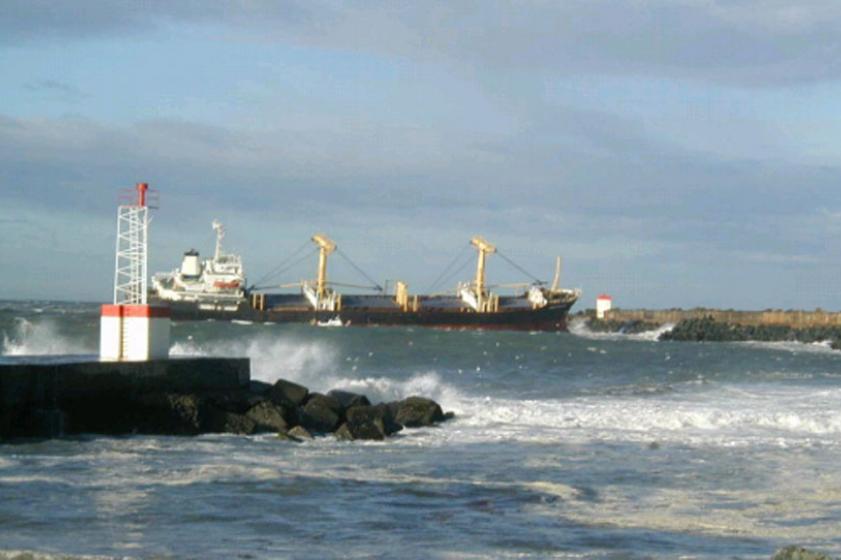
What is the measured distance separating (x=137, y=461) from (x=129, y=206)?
459 centimetres

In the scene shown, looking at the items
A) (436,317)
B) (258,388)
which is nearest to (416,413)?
(258,388)

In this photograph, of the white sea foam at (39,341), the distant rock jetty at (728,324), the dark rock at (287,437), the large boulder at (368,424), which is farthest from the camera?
the distant rock jetty at (728,324)

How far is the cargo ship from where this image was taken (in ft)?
247

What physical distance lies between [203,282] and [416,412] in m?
58.3

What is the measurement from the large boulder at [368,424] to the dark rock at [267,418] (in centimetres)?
74

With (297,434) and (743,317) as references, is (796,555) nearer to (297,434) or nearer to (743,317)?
(297,434)

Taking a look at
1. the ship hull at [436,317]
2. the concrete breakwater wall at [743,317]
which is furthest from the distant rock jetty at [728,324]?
the ship hull at [436,317]

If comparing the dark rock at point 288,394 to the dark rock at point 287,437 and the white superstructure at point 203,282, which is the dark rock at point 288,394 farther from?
the white superstructure at point 203,282

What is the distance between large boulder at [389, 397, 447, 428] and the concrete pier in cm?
283

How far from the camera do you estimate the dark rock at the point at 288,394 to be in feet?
57.9

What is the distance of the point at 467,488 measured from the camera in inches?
481

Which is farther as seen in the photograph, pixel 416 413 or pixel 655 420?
pixel 655 420

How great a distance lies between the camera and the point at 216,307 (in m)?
75.0

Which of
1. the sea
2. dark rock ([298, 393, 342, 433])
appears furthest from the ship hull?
dark rock ([298, 393, 342, 433])
